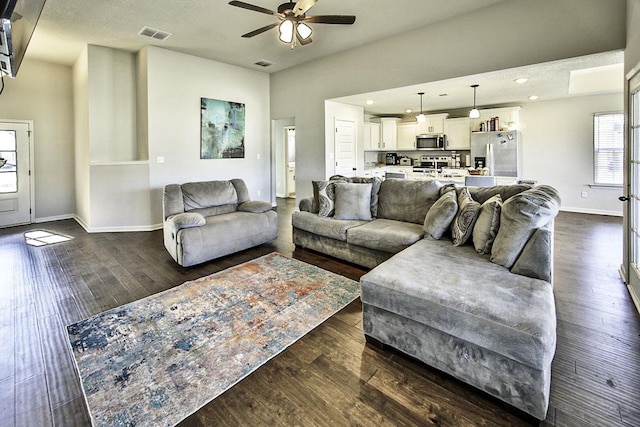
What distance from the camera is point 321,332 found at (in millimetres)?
2420

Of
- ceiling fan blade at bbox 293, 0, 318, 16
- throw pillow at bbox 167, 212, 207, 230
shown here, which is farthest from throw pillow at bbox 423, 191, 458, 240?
throw pillow at bbox 167, 212, 207, 230

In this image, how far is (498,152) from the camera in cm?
743

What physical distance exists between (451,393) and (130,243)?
478 cm

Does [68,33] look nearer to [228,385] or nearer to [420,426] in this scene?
[228,385]

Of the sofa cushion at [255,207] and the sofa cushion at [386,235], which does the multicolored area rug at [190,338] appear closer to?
the sofa cushion at [386,235]

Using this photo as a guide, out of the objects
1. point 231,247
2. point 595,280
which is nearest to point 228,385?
point 231,247

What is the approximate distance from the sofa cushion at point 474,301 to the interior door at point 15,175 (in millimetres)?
7264

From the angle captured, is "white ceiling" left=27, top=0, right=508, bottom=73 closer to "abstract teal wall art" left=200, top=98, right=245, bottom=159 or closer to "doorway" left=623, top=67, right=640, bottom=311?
"abstract teal wall art" left=200, top=98, right=245, bottom=159

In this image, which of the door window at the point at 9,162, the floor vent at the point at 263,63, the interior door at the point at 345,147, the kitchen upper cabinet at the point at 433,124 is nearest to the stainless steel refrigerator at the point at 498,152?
the kitchen upper cabinet at the point at 433,124

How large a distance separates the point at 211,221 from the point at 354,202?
186cm

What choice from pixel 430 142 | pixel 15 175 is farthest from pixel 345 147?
pixel 15 175

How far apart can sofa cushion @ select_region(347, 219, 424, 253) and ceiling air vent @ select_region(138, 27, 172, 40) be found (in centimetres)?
418

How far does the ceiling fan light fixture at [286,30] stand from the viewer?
3283 millimetres

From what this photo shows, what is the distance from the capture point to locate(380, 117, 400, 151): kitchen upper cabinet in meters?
9.00
